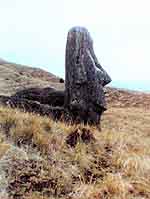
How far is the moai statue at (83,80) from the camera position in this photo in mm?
10023

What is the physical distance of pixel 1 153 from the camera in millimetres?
5105

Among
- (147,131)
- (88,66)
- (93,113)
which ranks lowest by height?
(147,131)

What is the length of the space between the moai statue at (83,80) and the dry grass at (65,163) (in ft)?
10.9

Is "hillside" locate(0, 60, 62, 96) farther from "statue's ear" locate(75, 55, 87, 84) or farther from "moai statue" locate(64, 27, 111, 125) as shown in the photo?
"statue's ear" locate(75, 55, 87, 84)

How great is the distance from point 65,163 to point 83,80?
4.79m

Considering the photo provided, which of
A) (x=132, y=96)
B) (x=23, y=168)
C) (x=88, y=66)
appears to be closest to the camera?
(x=23, y=168)

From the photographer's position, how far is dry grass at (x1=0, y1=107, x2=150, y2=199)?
467cm

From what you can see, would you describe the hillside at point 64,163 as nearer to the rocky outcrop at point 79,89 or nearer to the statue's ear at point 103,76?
the rocky outcrop at point 79,89

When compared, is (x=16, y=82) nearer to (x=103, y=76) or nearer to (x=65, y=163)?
(x=103, y=76)

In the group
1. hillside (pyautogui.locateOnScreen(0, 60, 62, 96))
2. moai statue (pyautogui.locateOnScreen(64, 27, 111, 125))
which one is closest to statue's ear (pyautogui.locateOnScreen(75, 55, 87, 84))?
moai statue (pyautogui.locateOnScreen(64, 27, 111, 125))

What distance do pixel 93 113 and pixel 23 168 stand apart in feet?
17.7

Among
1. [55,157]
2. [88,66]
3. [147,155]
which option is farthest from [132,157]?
[88,66]

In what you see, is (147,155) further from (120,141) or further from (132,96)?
(132,96)

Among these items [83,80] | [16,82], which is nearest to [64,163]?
[83,80]
